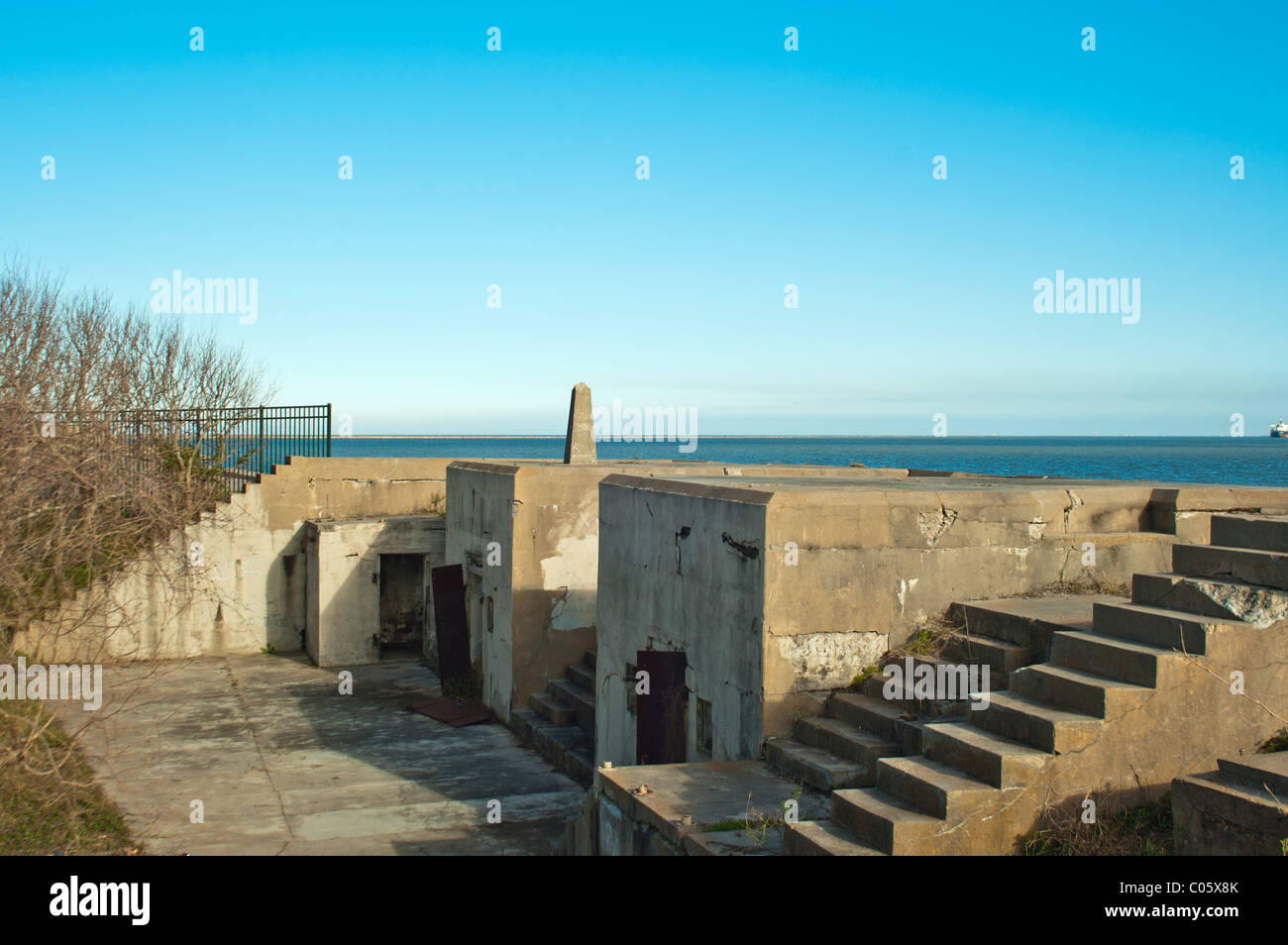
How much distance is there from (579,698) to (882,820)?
7649 millimetres

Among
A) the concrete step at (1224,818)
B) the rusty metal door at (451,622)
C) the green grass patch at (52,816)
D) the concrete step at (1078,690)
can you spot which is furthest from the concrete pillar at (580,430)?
the concrete step at (1224,818)

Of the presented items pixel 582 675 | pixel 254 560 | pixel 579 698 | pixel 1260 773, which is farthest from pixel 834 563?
pixel 254 560

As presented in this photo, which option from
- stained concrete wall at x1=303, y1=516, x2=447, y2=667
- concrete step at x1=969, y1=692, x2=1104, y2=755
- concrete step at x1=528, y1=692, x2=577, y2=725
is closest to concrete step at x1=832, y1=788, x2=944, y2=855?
concrete step at x1=969, y1=692, x2=1104, y2=755

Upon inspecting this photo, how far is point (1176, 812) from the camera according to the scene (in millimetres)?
5031

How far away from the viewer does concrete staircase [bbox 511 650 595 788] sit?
11414mm

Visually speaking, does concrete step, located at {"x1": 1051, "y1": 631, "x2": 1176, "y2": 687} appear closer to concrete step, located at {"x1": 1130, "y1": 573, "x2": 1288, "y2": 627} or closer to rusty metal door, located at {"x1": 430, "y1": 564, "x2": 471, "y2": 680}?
concrete step, located at {"x1": 1130, "y1": 573, "x2": 1288, "y2": 627}

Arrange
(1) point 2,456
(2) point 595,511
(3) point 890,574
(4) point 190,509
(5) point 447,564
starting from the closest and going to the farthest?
(3) point 890,574 → (1) point 2,456 → (2) point 595,511 → (5) point 447,564 → (4) point 190,509

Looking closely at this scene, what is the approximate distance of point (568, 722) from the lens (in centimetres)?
1262

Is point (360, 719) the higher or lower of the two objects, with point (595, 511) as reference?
lower

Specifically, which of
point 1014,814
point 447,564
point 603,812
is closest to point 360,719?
point 447,564

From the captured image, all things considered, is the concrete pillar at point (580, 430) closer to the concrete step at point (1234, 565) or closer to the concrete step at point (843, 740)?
the concrete step at point (843, 740)

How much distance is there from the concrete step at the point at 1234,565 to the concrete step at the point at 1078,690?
102cm
